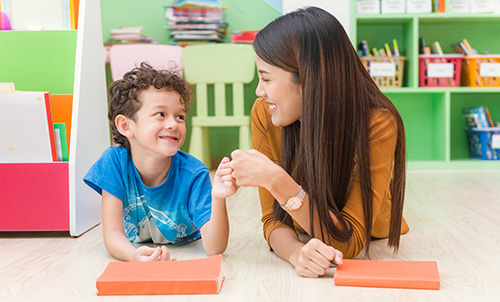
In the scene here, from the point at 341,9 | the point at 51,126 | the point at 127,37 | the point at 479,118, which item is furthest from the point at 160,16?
the point at 479,118

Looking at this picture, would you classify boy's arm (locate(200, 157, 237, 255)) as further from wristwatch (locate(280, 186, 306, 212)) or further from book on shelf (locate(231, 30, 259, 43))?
book on shelf (locate(231, 30, 259, 43))

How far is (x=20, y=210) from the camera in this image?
4.71 ft

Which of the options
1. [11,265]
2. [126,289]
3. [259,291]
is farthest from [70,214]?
[259,291]

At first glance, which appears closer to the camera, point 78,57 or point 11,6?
point 78,57

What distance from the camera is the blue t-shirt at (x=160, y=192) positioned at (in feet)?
3.99

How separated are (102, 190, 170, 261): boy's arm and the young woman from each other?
31 centimetres

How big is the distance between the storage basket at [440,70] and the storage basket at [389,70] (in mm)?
117

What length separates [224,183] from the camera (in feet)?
3.33

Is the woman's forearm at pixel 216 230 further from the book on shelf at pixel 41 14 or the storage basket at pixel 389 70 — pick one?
the storage basket at pixel 389 70

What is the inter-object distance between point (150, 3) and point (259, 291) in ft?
8.74

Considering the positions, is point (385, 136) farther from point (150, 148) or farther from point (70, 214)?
point (70, 214)

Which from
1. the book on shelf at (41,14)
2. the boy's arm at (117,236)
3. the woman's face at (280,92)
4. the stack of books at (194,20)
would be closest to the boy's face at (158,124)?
the boy's arm at (117,236)

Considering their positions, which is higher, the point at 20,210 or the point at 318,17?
the point at 318,17

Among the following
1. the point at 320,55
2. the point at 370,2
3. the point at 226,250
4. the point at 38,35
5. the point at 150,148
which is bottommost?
the point at 226,250
